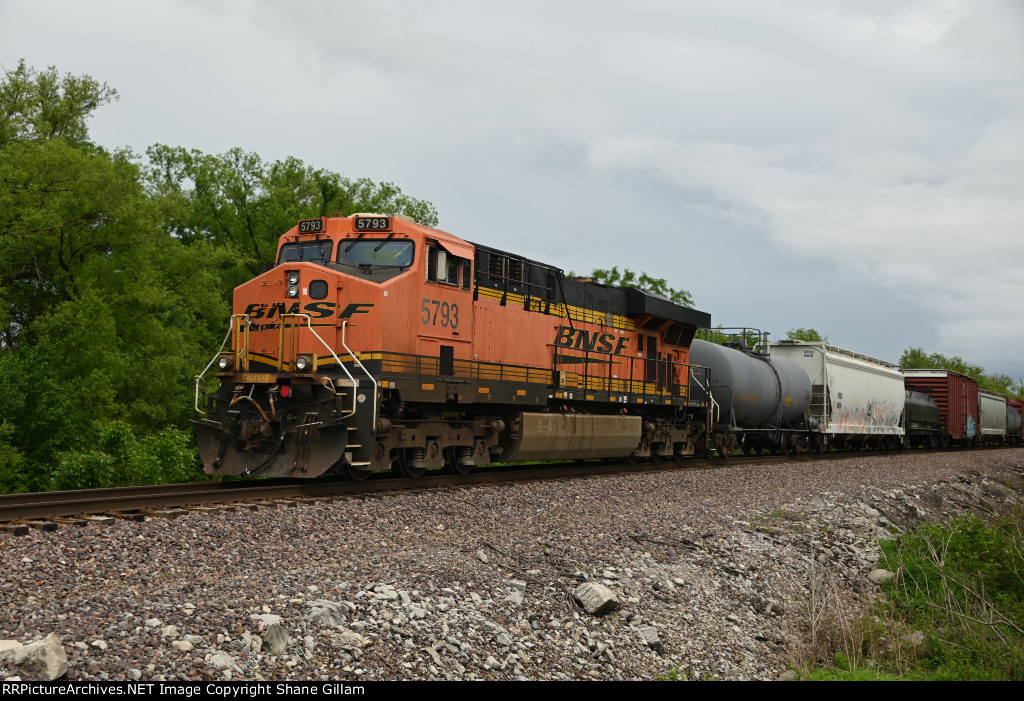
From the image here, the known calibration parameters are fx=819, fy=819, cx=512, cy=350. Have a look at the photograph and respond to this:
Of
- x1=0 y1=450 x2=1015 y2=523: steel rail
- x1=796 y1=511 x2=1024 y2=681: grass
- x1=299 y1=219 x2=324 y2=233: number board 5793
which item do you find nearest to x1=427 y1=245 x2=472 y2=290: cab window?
x1=299 y1=219 x2=324 y2=233: number board 5793

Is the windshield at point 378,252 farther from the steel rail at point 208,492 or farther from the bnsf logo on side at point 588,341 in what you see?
the bnsf logo on side at point 588,341

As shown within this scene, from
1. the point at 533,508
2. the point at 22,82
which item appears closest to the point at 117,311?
the point at 22,82

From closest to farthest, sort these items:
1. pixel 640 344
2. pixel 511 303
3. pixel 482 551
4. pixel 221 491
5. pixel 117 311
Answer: pixel 482 551 → pixel 221 491 → pixel 511 303 → pixel 640 344 → pixel 117 311

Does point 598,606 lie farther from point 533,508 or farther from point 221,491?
point 221,491

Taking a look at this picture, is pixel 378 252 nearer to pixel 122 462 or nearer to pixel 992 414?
pixel 122 462

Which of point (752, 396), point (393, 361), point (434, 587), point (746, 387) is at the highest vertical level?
point (746, 387)

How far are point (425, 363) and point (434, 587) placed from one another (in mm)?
5787

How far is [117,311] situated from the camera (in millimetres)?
27875

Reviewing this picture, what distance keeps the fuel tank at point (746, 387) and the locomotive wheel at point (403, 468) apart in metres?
9.59

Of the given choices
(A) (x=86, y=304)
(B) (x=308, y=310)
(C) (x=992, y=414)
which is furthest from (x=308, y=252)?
(C) (x=992, y=414)

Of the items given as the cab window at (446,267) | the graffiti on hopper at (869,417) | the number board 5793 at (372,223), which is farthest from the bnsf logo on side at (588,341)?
the graffiti on hopper at (869,417)

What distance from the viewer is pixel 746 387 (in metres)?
21.4

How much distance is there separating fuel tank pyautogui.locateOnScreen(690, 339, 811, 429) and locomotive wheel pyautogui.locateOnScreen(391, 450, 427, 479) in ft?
31.4
